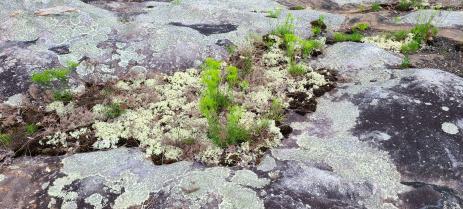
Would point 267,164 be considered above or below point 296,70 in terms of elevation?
below

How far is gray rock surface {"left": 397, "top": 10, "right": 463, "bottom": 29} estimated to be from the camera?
9398 mm

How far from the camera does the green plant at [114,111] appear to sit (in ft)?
20.9

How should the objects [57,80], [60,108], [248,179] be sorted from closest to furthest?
[248,179] < [60,108] < [57,80]

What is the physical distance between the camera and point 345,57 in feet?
25.8

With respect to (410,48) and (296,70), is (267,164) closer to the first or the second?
(296,70)

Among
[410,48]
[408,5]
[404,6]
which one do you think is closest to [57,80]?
[410,48]

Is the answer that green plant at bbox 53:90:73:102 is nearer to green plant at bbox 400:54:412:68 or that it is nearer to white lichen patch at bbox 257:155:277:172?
white lichen patch at bbox 257:155:277:172

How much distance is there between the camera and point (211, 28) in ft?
28.7

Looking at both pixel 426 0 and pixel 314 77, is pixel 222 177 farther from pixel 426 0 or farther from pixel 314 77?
pixel 426 0

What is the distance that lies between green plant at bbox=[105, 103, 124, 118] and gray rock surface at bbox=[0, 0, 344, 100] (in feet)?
3.42

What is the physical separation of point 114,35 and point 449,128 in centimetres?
592

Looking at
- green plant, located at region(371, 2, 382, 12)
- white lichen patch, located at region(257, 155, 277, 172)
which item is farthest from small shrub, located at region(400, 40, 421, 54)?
white lichen patch, located at region(257, 155, 277, 172)

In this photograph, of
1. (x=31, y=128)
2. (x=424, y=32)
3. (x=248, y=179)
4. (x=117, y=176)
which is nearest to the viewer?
(x=248, y=179)

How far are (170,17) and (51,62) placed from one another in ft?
9.52
